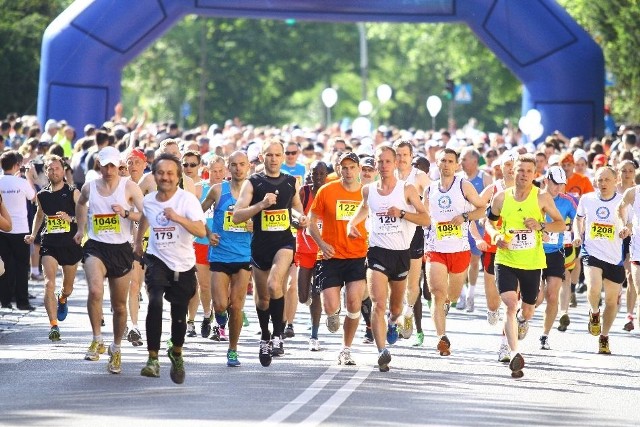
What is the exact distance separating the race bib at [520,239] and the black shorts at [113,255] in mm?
3039

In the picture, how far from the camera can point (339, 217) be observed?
47.6 ft

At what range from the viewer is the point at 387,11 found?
31781 millimetres

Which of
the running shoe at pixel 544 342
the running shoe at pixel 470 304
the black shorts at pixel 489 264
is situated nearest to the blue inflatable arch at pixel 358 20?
the running shoe at pixel 470 304

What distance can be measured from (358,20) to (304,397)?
67.7 feet

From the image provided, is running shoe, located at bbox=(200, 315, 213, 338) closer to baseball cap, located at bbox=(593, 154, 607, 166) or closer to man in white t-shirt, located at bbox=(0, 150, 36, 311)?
man in white t-shirt, located at bbox=(0, 150, 36, 311)

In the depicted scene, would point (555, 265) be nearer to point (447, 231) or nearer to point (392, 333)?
point (447, 231)

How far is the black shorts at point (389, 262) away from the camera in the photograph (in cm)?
1410

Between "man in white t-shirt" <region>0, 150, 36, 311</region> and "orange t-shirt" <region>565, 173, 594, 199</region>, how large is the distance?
6306 mm

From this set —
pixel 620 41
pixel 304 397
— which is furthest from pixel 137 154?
pixel 620 41

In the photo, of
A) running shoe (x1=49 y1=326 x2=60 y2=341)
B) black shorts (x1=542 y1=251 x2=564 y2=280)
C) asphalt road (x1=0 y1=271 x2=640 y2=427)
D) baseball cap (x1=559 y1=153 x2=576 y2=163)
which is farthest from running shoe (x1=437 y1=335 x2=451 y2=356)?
baseball cap (x1=559 y1=153 x2=576 y2=163)

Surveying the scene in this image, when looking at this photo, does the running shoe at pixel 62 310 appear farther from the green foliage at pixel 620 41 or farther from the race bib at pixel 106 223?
the green foliage at pixel 620 41

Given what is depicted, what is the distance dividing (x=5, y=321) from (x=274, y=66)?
56.6 m

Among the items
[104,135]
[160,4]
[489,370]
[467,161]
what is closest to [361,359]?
[489,370]

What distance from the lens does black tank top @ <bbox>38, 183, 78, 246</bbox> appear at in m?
16.3
